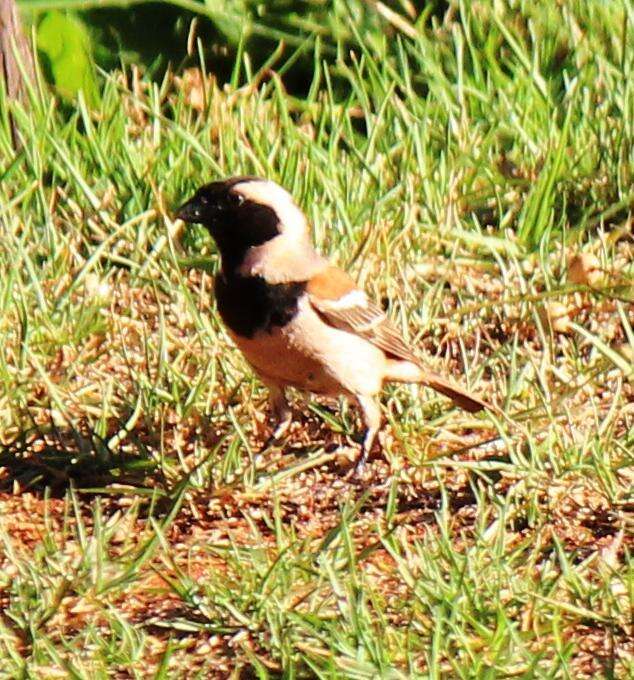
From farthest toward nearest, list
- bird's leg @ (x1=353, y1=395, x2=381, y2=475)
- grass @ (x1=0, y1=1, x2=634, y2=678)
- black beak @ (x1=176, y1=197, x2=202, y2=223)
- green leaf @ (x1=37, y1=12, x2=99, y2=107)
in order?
green leaf @ (x1=37, y1=12, x2=99, y2=107), black beak @ (x1=176, y1=197, x2=202, y2=223), bird's leg @ (x1=353, y1=395, x2=381, y2=475), grass @ (x1=0, y1=1, x2=634, y2=678)

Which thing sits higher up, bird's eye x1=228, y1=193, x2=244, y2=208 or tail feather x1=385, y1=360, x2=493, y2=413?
bird's eye x1=228, y1=193, x2=244, y2=208

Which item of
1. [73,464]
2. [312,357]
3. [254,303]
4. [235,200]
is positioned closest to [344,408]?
[312,357]

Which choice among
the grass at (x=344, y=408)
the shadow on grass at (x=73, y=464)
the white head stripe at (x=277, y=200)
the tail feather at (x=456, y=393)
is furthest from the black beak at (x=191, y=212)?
the tail feather at (x=456, y=393)

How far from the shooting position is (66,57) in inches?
270

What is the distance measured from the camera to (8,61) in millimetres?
6391

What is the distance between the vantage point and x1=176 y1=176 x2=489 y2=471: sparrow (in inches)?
192

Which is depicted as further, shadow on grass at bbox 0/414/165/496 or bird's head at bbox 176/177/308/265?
bird's head at bbox 176/177/308/265

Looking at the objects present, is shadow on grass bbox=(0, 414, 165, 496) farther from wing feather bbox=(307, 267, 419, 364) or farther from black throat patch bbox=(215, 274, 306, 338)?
wing feather bbox=(307, 267, 419, 364)

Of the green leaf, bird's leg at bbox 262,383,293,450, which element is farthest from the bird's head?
the green leaf

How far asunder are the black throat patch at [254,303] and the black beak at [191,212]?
21 cm

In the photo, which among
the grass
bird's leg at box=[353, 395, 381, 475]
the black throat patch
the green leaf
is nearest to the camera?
the grass

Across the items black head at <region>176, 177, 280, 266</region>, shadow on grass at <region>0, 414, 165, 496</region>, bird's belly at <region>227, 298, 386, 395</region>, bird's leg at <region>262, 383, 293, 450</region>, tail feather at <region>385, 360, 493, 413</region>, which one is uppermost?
black head at <region>176, 177, 280, 266</region>

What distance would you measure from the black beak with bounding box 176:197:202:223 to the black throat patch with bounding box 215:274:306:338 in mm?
210

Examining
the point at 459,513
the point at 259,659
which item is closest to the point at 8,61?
the point at 459,513
